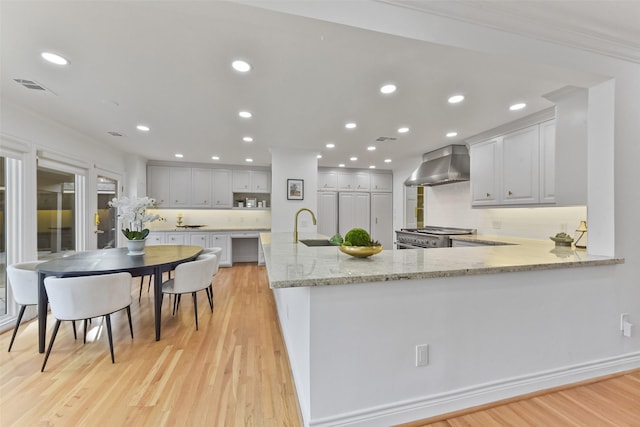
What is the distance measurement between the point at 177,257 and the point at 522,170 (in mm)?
4114

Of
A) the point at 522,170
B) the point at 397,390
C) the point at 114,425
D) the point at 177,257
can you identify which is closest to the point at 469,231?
the point at 522,170

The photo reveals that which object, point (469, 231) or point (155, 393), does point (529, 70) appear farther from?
point (155, 393)

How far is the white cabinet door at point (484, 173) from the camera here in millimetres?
3449

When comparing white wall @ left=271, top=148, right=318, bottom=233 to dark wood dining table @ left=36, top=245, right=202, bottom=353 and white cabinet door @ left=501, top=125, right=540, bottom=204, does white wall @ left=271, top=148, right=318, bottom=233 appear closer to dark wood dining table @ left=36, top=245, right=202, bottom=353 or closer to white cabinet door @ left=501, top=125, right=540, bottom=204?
dark wood dining table @ left=36, top=245, right=202, bottom=353

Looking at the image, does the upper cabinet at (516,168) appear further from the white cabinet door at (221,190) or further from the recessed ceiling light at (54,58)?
the white cabinet door at (221,190)

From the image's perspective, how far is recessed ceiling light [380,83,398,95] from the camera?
2283 mm

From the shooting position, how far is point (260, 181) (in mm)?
6348

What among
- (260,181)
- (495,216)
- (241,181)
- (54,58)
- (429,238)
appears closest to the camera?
(54,58)

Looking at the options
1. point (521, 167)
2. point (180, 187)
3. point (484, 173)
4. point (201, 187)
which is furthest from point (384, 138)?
point (180, 187)

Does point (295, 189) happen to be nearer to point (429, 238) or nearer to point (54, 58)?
point (429, 238)

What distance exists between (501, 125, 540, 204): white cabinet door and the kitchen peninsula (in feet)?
4.52

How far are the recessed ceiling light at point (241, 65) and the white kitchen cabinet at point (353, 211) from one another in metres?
4.59

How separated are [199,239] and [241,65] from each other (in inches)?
177

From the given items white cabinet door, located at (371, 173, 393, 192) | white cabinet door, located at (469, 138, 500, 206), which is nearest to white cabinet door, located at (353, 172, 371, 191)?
white cabinet door, located at (371, 173, 393, 192)
